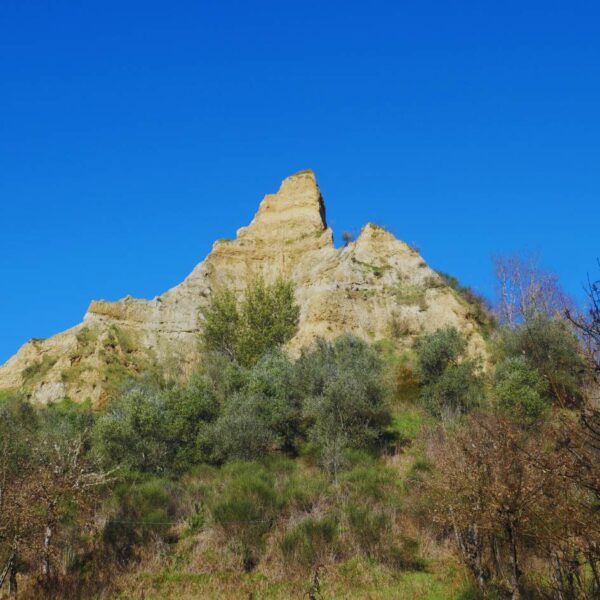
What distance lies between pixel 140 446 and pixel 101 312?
79.2ft

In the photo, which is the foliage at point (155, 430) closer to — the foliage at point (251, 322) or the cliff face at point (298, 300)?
the cliff face at point (298, 300)

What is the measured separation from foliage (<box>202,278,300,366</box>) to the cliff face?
1.34 meters

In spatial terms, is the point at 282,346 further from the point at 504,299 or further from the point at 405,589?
the point at 405,589

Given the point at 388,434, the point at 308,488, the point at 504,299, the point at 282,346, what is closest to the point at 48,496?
the point at 308,488

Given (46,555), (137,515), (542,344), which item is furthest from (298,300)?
(46,555)

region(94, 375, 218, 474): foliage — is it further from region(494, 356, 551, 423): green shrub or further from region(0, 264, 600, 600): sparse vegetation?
region(494, 356, 551, 423): green shrub

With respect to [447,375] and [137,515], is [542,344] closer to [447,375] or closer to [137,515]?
[447,375]

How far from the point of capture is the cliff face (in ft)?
137

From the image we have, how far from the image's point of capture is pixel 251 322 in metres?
46.2

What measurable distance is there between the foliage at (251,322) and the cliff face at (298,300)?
1.34m

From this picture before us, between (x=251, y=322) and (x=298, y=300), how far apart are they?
13.9 ft

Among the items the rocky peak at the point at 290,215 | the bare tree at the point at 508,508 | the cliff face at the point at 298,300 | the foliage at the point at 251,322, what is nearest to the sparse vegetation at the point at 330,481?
the bare tree at the point at 508,508

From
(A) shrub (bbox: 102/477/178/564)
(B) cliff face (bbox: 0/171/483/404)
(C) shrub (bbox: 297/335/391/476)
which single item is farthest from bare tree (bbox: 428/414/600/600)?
(B) cliff face (bbox: 0/171/483/404)

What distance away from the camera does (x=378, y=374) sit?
1266 inches
